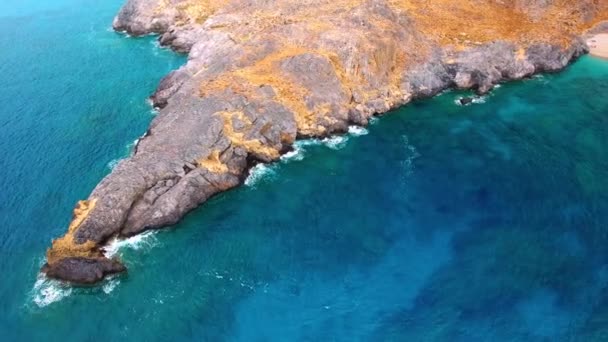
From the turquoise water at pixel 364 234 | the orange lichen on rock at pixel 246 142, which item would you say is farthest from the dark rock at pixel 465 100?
the orange lichen on rock at pixel 246 142

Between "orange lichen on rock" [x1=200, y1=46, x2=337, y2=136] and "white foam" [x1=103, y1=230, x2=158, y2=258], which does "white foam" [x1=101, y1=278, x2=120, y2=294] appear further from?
"orange lichen on rock" [x1=200, y1=46, x2=337, y2=136]

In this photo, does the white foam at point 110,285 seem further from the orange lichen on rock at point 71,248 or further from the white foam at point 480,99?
the white foam at point 480,99

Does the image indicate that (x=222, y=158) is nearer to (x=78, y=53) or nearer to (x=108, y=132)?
(x=108, y=132)

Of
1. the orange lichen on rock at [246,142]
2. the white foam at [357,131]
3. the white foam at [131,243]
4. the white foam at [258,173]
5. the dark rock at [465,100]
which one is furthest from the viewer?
the dark rock at [465,100]

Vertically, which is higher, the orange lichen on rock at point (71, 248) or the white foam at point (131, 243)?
the orange lichen on rock at point (71, 248)

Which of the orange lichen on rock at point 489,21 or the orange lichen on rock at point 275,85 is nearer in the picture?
the orange lichen on rock at point 275,85

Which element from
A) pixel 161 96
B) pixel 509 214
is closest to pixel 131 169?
pixel 161 96

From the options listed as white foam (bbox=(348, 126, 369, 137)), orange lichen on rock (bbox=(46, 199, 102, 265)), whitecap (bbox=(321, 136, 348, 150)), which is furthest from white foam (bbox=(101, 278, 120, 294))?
white foam (bbox=(348, 126, 369, 137))
